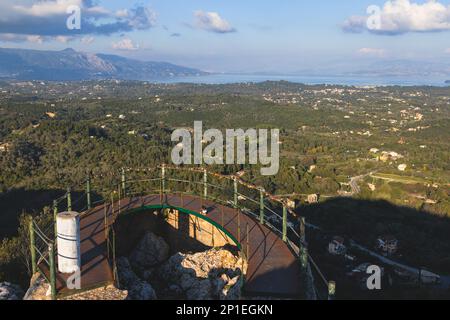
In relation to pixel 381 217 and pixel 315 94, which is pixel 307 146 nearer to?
pixel 381 217

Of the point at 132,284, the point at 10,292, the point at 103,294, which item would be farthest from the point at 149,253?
the point at 103,294

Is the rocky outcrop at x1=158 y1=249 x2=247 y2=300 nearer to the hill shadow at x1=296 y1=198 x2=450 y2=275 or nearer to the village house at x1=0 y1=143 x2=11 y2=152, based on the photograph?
the hill shadow at x1=296 y1=198 x2=450 y2=275

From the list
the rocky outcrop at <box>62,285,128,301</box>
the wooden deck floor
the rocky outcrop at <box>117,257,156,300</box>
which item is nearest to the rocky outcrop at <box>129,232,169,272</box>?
the rocky outcrop at <box>117,257,156,300</box>

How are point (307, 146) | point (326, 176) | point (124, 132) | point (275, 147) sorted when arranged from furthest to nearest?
1. point (307, 146)
2. point (275, 147)
3. point (124, 132)
4. point (326, 176)

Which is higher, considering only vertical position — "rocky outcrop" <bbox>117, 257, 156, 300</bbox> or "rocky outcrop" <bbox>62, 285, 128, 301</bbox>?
"rocky outcrop" <bbox>62, 285, 128, 301</bbox>

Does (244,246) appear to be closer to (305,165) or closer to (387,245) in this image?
(387,245)
